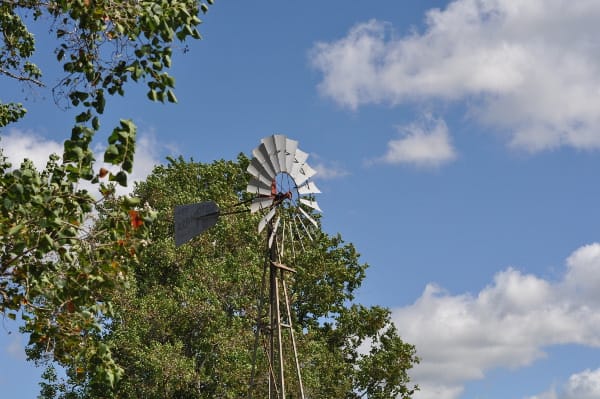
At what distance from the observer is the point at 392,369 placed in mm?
23922

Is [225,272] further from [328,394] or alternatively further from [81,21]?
[81,21]

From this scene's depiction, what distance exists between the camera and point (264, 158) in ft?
43.7

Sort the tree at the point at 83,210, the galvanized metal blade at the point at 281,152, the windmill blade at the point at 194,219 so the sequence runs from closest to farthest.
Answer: the tree at the point at 83,210 < the windmill blade at the point at 194,219 < the galvanized metal blade at the point at 281,152

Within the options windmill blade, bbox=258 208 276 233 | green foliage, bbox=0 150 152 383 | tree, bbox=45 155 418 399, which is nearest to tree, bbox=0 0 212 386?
green foliage, bbox=0 150 152 383

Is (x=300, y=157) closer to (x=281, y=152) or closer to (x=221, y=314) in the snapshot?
(x=281, y=152)

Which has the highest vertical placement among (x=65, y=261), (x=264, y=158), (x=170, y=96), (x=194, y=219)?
(x=264, y=158)

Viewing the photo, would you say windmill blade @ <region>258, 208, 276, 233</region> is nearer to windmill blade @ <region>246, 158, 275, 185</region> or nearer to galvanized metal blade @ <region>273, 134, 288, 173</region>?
windmill blade @ <region>246, 158, 275, 185</region>

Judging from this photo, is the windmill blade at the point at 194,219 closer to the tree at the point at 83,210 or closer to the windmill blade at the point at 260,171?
the windmill blade at the point at 260,171

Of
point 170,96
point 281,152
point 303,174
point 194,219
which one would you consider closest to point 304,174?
point 303,174

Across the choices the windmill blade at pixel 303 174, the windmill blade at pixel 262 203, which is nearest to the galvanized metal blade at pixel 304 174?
the windmill blade at pixel 303 174

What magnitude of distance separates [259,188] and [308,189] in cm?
88

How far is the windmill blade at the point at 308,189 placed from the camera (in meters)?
13.5

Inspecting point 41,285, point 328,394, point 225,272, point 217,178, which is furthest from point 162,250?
point 41,285

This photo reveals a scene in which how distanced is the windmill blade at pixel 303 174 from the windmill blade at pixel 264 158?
38cm
